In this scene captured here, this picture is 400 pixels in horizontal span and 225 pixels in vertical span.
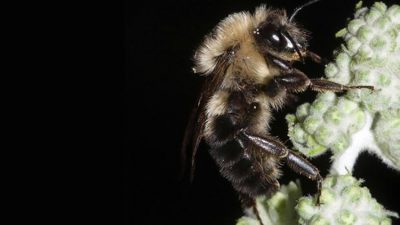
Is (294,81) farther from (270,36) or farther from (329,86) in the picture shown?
(329,86)

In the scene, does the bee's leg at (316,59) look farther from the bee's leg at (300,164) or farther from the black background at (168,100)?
the black background at (168,100)

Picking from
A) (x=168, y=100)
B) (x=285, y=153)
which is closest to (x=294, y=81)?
(x=285, y=153)

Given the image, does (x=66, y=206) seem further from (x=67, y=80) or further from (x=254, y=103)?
(x=254, y=103)

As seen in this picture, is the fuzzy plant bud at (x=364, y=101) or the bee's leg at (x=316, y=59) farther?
the bee's leg at (x=316, y=59)

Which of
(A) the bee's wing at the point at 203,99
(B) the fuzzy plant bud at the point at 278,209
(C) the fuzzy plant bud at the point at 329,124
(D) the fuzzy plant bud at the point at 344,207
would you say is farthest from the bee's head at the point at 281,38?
(D) the fuzzy plant bud at the point at 344,207

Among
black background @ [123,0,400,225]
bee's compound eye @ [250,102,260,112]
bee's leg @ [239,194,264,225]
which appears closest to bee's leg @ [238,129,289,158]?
bee's compound eye @ [250,102,260,112]
